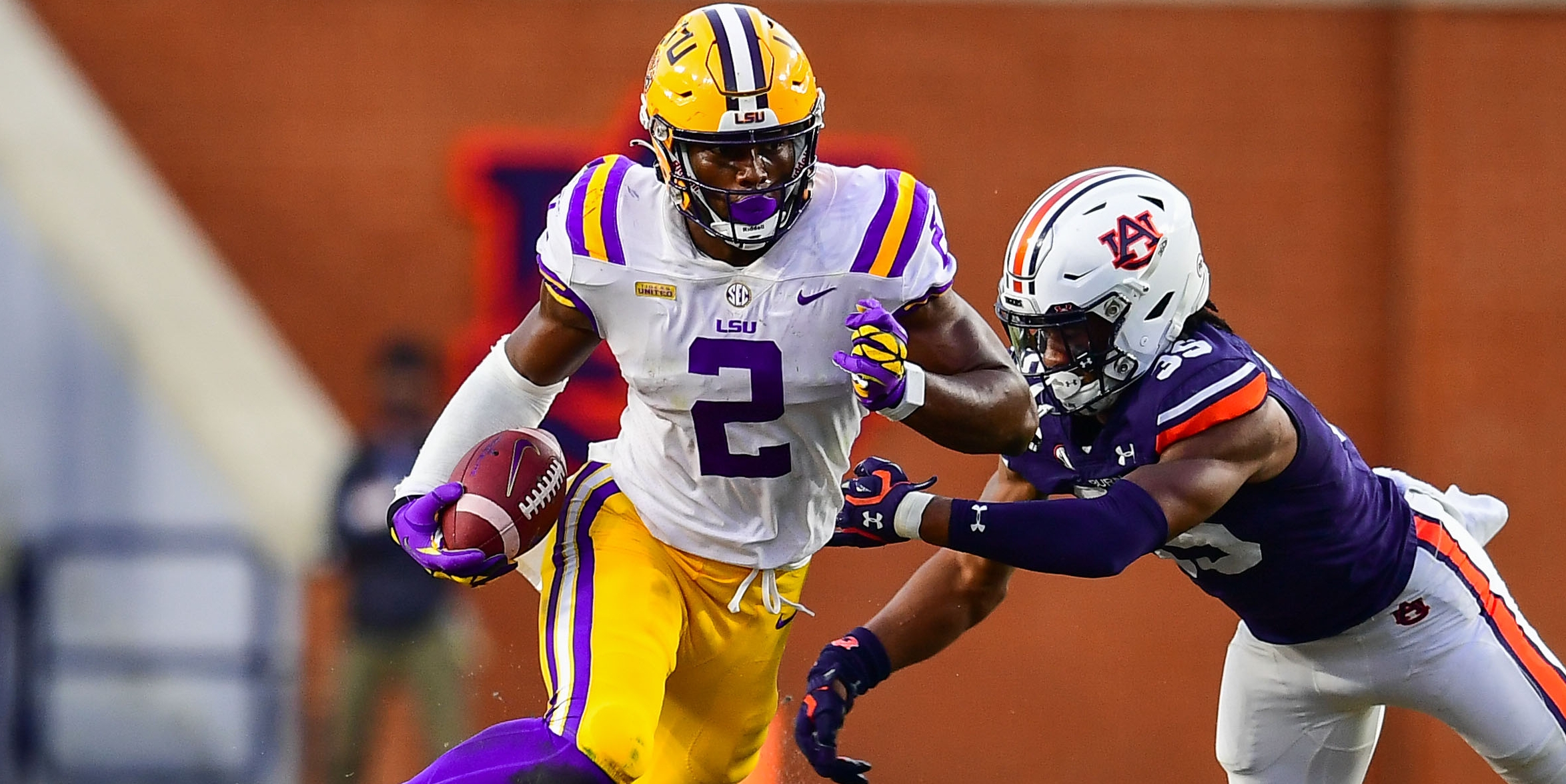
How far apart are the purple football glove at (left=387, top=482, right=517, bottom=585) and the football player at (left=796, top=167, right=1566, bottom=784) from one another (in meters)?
0.66

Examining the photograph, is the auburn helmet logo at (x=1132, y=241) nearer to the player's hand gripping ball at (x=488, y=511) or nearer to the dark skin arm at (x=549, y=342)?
the dark skin arm at (x=549, y=342)

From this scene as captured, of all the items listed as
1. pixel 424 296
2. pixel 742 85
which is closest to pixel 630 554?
pixel 742 85

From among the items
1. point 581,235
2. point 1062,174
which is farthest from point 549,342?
point 1062,174

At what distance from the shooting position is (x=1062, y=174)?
301 inches

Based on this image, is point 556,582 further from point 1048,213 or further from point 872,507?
point 1048,213

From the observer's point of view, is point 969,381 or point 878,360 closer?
point 878,360

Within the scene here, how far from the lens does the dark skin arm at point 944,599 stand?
384 centimetres

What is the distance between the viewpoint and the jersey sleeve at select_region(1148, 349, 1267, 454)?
339 cm

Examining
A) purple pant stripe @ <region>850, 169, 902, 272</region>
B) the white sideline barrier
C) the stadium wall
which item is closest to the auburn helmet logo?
purple pant stripe @ <region>850, 169, 902, 272</region>

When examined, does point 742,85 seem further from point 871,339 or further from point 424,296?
point 424,296

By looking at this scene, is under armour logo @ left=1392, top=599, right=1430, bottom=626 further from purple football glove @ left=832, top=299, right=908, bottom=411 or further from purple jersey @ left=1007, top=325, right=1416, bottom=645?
purple football glove @ left=832, top=299, right=908, bottom=411

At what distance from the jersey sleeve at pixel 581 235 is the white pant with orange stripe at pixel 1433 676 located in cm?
168

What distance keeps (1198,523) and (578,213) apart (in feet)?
4.24

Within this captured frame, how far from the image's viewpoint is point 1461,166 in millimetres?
7578
